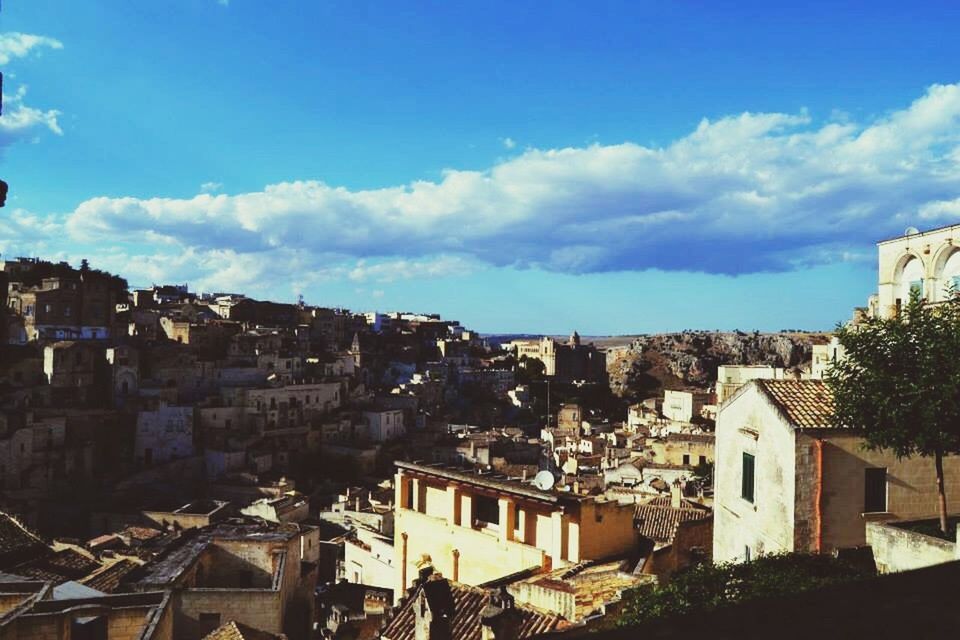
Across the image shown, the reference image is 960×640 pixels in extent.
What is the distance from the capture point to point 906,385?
1188 cm

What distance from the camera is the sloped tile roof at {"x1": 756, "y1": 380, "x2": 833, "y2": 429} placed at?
1324 centimetres

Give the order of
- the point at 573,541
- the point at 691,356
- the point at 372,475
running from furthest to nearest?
the point at 691,356
the point at 372,475
the point at 573,541

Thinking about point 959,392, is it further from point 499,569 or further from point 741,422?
point 499,569

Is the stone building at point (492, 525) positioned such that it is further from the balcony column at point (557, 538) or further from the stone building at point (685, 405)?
the stone building at point (685, 405)

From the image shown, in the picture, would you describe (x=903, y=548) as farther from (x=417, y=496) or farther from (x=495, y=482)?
(x=417, y=496)

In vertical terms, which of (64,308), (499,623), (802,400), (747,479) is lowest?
(499,623)

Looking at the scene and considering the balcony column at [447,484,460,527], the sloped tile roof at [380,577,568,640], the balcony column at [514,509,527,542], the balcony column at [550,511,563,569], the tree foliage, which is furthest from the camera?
the balcony column at [447,484,460,527]

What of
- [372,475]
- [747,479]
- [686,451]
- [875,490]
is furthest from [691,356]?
[875,490]

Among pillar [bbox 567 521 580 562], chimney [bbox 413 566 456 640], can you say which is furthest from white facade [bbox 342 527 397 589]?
chimney [bbox 413 566 456 640]

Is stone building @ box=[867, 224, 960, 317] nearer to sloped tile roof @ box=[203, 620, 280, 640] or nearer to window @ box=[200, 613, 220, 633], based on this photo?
sloped tile roof @ box=[203, 620, 280, 640]

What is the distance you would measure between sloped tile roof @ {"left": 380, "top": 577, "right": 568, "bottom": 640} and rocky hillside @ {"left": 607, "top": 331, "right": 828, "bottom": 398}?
304ft

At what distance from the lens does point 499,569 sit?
16.4m

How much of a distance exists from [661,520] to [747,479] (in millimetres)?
5176

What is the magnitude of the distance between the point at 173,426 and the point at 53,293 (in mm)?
19133
